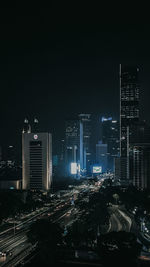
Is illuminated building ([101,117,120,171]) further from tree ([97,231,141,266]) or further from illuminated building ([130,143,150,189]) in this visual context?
tree ([97,231,141,266])

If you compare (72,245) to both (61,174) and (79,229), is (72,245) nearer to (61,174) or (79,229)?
(79,229)

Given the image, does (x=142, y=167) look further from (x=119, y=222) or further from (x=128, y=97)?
(x=128, y=97)

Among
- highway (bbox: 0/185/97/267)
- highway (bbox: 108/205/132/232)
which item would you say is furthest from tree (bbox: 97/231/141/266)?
highway (bbox: 108/205/132/232)

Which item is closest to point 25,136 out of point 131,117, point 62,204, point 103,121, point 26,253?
point 62,204

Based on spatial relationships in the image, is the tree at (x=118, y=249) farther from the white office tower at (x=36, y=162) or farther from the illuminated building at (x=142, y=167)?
the white office tower at (x=36, y=162)

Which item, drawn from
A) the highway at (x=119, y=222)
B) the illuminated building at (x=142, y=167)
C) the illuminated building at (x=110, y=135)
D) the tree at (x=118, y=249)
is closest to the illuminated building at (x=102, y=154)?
the illuminated building at (x=110, y=135)

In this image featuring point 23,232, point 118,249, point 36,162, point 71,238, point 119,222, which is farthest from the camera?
point 36,162

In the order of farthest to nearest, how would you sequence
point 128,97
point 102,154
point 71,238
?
point 102,154 → point 128,97 → point 71,238

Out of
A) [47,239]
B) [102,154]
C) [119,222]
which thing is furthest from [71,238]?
[102,154]
